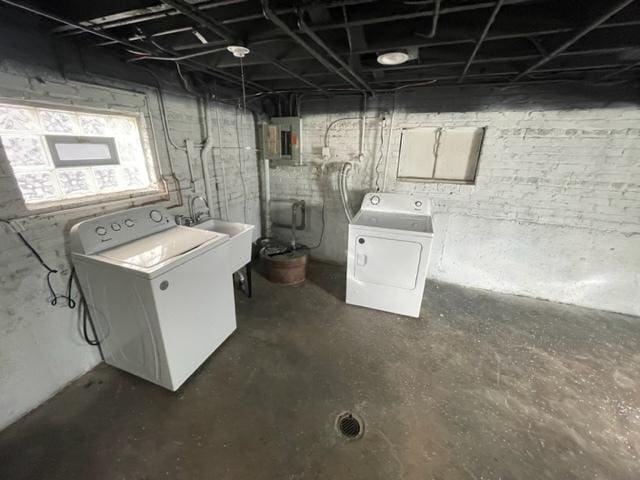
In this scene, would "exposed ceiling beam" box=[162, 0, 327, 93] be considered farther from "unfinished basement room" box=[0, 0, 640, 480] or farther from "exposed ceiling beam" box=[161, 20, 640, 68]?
"exposed ceiling beam" box=[161, 20, 640, 68]

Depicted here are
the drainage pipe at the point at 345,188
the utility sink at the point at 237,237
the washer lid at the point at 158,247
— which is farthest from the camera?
the drainage pipe at the point at 345,188

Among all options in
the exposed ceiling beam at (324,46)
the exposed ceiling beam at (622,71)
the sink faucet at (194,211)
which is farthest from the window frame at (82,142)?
the exposed ceiling beam at (622,71)

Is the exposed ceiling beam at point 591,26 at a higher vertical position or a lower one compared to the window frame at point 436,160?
→ higher

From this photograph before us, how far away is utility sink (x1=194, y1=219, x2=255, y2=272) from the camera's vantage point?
232 cm

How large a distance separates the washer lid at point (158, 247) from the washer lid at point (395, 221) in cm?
140

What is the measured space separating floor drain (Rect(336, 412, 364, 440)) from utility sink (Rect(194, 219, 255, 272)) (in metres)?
1.45

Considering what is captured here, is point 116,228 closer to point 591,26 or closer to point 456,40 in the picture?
point 456,40

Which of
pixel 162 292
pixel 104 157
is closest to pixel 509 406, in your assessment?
pixel 162 292

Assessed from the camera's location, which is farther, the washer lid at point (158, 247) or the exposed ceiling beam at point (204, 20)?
the washer lid at point (158, 247)

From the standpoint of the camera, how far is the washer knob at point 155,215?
2037 mm

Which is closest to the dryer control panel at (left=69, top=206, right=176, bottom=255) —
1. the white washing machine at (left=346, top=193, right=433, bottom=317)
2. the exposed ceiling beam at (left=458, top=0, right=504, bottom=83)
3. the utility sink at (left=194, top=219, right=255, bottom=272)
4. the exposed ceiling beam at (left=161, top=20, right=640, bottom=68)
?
the utility sink at (left=194, top=219, right=255, bottom=272)

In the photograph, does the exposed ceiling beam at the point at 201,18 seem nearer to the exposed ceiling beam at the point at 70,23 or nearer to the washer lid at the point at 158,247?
the exposed ceiling beam at the point at 70,23

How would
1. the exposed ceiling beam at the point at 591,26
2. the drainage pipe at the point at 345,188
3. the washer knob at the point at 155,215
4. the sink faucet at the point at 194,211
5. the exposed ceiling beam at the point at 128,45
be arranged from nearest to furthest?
the exposed ceiling beam at the point at 591,26
the exposed ceiling beam at the point at 128,45
the washer knob at the point at 155,215
the sink faucet at the point at 194,211
the drainage pipe at the point at 345,188

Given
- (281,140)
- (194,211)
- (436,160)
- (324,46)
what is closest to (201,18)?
(324,46)
